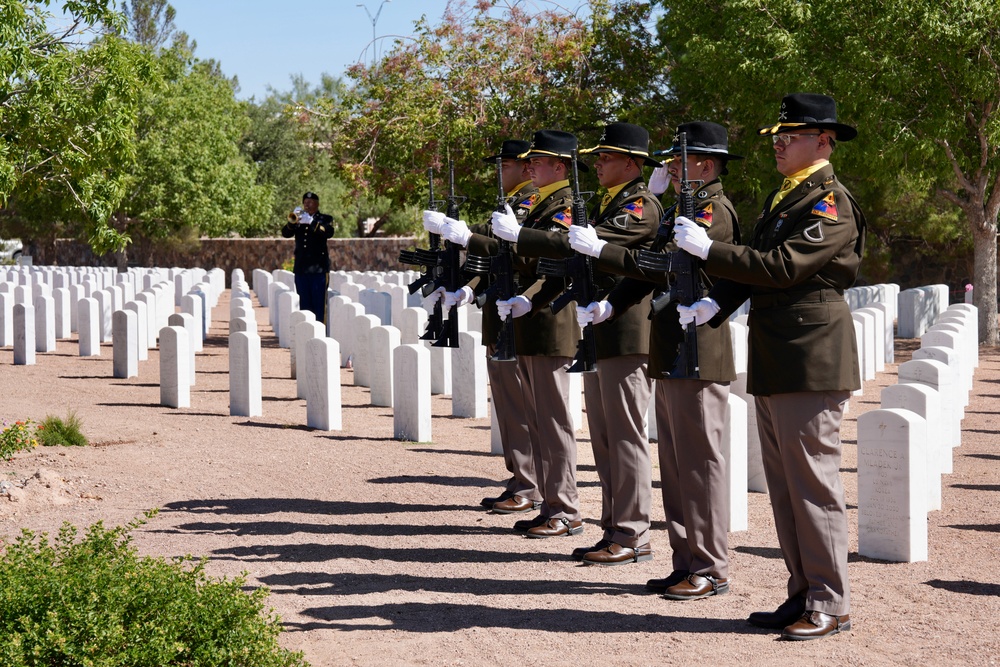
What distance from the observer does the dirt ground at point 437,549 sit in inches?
210

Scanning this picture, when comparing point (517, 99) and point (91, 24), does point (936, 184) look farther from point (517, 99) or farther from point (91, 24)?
point (91, 24)

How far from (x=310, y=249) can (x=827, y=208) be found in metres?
12.0

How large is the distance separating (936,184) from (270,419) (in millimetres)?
15369

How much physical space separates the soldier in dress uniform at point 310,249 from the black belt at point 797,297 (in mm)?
11579

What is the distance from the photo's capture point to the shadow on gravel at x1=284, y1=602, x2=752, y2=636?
218 inches

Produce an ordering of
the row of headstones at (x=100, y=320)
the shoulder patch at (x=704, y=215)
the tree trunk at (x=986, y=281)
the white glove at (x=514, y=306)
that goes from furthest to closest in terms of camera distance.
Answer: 1. the tree trunk at (x=986, y=281)
2. the row of headstones at (x=100, y=320)
3. the white glove at (x=514, y=306)
4. the shoulder patch at (x=704, y=215)

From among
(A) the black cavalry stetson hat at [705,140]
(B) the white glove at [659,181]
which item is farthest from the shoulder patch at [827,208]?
(B) the white glove at [659,181]

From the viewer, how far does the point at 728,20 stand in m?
20.5

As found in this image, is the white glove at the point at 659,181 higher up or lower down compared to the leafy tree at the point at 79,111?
lower down

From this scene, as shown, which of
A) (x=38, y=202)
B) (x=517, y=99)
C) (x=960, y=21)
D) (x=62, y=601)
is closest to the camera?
(x=62, y=601)

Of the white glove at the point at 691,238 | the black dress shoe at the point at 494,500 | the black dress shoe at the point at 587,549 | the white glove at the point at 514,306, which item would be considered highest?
the white glove at the point at 691,238

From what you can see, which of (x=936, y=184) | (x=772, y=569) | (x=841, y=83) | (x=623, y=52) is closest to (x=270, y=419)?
(x=772, y=569)

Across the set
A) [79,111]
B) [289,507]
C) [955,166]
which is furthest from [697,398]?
[955,166]

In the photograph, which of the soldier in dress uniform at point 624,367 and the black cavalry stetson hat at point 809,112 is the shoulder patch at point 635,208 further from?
the black cavalry stetson hat at point 809,112
